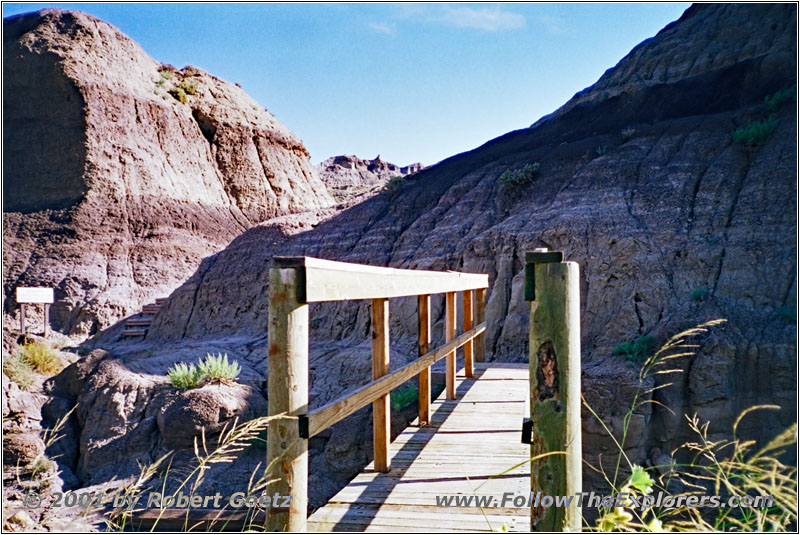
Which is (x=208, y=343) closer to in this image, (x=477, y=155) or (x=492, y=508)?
(x=477, y=155)

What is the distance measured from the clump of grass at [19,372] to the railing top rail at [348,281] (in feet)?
42.9

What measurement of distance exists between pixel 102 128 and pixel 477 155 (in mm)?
17977

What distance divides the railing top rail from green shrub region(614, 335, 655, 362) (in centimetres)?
759

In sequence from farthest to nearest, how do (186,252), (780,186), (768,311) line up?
(186,252) → (780,186) → (768,311)

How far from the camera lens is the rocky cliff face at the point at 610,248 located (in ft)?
33.6

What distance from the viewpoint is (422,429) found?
17.9ft

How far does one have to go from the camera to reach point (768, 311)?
36.6ft

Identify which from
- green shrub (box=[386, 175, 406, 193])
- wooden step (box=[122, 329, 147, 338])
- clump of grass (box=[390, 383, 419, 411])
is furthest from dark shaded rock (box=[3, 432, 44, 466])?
green shrub (box=[386, 175, 406, 193])

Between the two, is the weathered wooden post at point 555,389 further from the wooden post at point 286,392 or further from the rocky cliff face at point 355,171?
the rocky cliff face at point 355,171

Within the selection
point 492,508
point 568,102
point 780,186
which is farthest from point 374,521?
point 568,102

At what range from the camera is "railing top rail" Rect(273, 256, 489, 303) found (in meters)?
2.54

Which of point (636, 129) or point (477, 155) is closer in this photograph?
point (636, 129)

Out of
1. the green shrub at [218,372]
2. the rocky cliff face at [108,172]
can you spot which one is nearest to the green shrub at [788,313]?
the green shrub at [218,372]

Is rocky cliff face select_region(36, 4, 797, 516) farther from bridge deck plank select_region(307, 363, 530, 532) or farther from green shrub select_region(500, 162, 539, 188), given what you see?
bridge deck plank select_region(307, 363, 530, 532)
